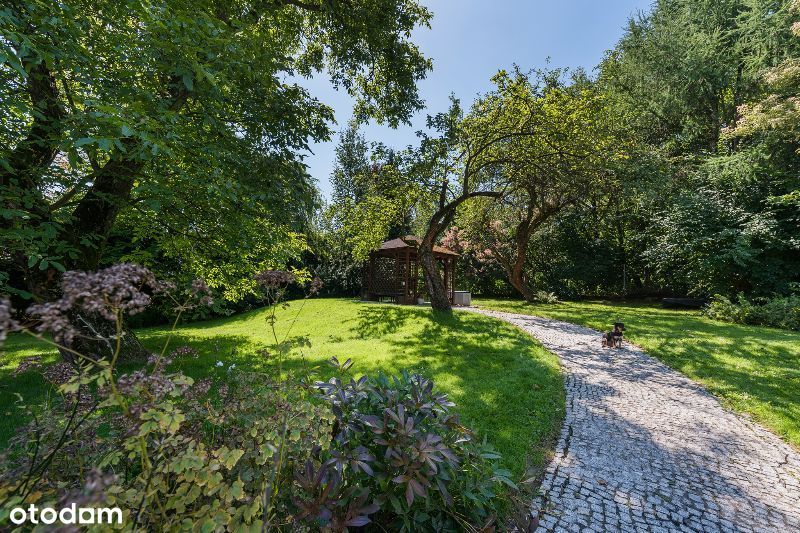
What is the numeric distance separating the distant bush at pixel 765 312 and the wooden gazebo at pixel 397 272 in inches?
379

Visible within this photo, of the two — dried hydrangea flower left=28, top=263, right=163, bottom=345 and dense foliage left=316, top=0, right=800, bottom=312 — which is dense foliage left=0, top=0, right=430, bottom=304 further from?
dense foliage left=316, top=0, right=800, bottom=312

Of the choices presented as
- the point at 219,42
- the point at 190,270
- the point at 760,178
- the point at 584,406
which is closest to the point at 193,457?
the point at 219,42

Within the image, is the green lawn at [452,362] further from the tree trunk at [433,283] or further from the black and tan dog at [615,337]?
the black and tan dog at [615,337]

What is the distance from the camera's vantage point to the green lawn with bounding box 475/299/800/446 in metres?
4.30

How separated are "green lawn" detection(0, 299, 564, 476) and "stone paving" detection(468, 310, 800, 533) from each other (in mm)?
312

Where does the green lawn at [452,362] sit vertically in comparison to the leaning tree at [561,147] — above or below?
below

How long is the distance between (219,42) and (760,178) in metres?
18.0

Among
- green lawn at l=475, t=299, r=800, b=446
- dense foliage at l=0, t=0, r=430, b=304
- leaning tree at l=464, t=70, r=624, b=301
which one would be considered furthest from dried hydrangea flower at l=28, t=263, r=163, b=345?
leaning tree at l=464, t=70, r=624, b=301

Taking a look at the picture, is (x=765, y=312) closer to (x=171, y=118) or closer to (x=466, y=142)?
(x=466, y=142)

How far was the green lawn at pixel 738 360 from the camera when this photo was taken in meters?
4.30

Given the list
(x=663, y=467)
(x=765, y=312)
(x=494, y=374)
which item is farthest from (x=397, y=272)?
(x=663, y=467)

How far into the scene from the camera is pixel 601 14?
800cm

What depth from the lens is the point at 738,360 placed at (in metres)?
6.05
